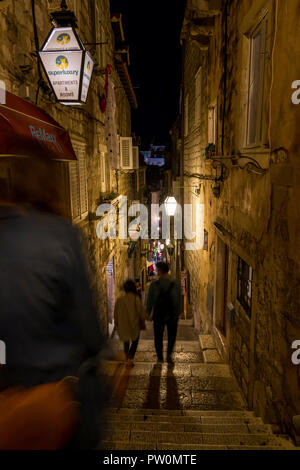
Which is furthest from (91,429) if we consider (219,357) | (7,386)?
(219,357)

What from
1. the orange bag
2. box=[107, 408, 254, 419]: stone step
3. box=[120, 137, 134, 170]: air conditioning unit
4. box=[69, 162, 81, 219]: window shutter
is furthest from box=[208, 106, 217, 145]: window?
the orange bag

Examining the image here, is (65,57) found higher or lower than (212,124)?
higher

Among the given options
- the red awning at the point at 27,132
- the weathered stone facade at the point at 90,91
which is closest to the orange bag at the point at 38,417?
the weathered stone facade at the point at 90,91

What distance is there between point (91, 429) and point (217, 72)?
26.3 ft

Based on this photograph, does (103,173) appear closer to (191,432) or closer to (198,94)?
(198,94)

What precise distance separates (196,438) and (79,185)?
17.8ft

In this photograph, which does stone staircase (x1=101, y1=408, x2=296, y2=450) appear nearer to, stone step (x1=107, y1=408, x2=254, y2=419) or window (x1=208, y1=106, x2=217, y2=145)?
stone step (x1=107, y1=408, x2=254, y2=419)

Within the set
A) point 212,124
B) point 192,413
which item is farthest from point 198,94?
point 192,413

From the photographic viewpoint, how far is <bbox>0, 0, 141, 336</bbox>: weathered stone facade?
13.0 feet

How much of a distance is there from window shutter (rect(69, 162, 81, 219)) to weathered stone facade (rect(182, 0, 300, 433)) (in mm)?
3220

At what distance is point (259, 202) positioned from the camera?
437 centimetres

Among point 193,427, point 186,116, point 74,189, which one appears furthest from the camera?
point 186,116

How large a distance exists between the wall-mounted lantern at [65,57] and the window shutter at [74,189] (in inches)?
73.4
